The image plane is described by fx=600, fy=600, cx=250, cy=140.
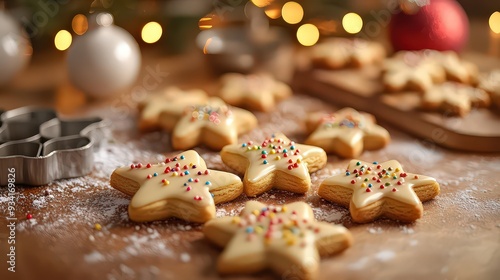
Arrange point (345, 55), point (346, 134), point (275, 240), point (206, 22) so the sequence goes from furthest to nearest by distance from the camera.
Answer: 1. point (206, 22)
2. point (345, 55)
3. point (346, 134)
4. point (275, 240)

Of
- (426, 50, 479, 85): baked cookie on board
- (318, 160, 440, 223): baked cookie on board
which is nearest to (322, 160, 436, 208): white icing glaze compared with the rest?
(318, 160, 440, 223): baked cookie on board

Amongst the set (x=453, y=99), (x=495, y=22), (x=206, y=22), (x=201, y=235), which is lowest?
(x=201, y=235)

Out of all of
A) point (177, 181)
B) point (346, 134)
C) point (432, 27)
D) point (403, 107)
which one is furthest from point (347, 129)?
point (432, 27)

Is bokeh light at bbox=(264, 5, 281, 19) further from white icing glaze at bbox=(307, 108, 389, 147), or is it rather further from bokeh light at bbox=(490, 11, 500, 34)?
bokeh light at bbox=(490, 11, 500, 34)

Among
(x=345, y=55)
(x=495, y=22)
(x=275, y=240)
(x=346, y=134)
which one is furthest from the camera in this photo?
(x=495, y=22)

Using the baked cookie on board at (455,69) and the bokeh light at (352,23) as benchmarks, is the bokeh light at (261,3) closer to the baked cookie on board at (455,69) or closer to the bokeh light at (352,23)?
the bokeh light at (352,23)

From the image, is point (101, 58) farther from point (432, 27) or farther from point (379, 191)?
point (432, 27)
